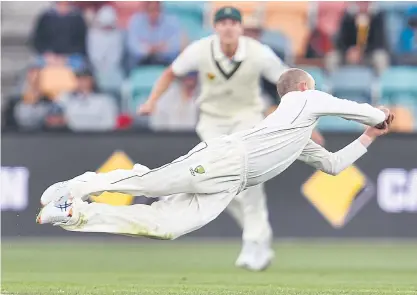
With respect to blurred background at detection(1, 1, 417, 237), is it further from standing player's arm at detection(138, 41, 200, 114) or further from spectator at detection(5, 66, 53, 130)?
standing player's arm at detection(138, 41, 200, 114)

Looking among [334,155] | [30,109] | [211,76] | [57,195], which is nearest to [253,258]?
[211,76]

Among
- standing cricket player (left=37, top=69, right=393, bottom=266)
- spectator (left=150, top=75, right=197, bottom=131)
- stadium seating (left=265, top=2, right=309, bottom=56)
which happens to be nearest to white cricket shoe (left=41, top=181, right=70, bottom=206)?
standing cricket player (left=37, top=69, right=393, bottom=266)

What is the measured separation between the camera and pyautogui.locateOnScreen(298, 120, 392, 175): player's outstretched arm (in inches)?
320

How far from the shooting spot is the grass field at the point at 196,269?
26.4 ft

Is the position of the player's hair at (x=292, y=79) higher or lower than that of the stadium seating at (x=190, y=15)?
lower

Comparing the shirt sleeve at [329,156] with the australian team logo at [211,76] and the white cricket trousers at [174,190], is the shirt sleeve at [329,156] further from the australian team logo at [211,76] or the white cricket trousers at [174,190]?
the australian team logo at [211,76]

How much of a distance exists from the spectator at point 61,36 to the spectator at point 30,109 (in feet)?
3.18

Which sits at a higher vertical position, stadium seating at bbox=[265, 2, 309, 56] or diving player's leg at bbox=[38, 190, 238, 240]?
stadium seating at bbox=[265, 2, 309, 56]

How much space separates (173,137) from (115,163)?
2.59ft

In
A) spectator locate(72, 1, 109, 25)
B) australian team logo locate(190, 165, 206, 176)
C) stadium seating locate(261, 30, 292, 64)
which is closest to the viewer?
australian team logo locate(190, 165, 206, 176)

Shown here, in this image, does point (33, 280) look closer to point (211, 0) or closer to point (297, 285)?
point (297, 285)

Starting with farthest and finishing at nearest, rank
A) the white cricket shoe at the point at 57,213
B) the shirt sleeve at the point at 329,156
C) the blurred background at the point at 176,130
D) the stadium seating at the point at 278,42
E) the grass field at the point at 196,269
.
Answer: the stadium seating at the point at 278,42, the blurred background at the point at 176,130, the shirt sleeve at the point at 329,156, the grass field at the point at 196,269, the white cricket shoe at the point at 57,213

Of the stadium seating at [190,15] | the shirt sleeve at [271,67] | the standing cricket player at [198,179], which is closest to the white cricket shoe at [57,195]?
the standing cricket player at [198,179]

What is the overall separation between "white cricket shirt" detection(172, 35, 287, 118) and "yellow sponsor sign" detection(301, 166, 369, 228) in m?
2.81
